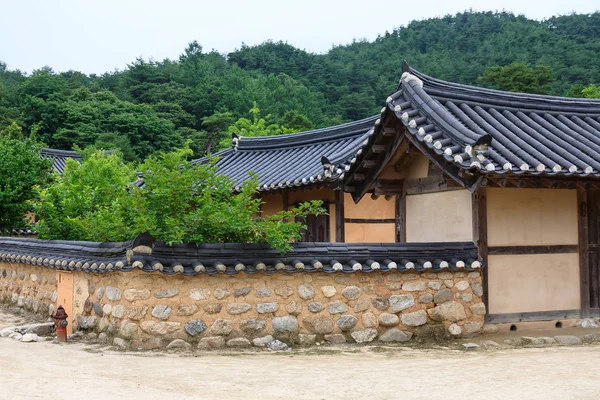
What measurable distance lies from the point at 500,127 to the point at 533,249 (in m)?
2.04

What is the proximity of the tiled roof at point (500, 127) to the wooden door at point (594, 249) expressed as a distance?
38.1 inches

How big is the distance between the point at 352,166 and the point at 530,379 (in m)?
5.79

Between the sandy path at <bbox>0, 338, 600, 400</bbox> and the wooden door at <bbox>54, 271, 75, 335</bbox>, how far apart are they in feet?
4.10

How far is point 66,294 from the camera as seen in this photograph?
36.8ft

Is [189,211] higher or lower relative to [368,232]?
higher

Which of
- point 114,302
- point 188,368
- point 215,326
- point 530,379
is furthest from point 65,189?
point 530,379

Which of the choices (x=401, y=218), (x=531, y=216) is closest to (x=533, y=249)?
(x=531, y=216)

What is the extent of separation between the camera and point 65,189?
14203 mm

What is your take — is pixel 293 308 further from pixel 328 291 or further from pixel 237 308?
pixel 237 308

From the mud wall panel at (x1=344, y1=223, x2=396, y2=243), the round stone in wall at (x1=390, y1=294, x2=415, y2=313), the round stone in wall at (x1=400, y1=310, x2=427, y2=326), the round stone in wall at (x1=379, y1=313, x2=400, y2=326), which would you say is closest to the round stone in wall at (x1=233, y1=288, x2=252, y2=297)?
the round stone in wall at (x1=379, y1=313, x2=400, y2=326)

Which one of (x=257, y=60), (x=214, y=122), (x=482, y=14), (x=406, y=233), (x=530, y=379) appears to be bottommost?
(x=530, y=379)

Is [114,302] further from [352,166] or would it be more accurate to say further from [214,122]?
[214,122]

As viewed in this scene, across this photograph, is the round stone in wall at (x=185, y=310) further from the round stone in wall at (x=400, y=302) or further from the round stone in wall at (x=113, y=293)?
the round stone in wall at (x=400, y=302)

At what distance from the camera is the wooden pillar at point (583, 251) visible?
1126 cm
